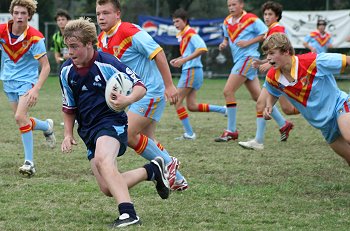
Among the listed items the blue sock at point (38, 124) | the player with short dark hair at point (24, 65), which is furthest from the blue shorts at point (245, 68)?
the player with short dark hair at point (24, 65)

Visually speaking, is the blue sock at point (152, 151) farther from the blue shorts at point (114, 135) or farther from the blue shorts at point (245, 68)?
the blue shorts at point (245, 68)

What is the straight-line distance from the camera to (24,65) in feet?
25.7

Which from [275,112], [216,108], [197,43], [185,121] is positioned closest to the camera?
[275,112]

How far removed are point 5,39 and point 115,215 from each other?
298cm

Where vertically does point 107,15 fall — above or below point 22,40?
above

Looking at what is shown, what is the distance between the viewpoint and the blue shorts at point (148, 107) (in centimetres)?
627

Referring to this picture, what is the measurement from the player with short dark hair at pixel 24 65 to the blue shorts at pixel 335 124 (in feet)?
9.14

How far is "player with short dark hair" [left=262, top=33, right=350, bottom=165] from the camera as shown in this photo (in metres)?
5.88

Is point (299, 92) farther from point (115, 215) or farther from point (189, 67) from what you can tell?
point (189, 67)

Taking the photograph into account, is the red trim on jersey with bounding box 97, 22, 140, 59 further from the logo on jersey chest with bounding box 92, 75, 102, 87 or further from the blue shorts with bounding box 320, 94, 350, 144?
the blue shorts with bounding box 320, 94, 350, 144

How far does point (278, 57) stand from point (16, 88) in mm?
3146

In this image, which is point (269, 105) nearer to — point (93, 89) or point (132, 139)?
point (132, 139)

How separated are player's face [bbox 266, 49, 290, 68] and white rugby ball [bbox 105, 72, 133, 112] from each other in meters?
1.41

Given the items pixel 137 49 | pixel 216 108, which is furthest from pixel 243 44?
pixel 137 49
